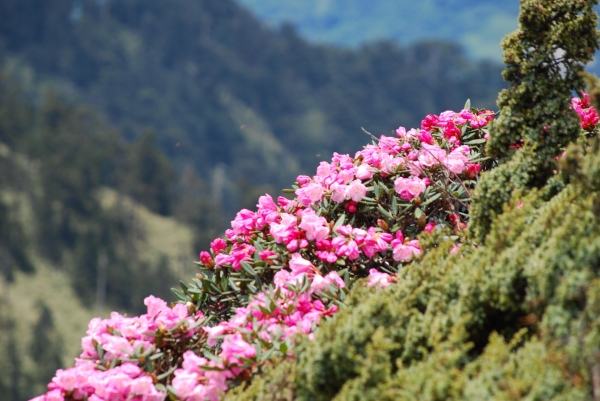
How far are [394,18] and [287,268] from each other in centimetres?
18945

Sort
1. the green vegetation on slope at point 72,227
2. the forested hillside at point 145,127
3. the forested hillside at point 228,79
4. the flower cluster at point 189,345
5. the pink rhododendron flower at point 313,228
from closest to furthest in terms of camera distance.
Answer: the flower cluster at point 189,345, the pink rhododendron flower at point 313,228, the green vegetation on slope at point 72,227, the forested hillside at point 145,127, the forested hillside at point 228,79

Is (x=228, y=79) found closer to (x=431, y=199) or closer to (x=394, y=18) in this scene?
(x=394, y=18)

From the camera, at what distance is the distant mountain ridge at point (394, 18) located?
566 ft

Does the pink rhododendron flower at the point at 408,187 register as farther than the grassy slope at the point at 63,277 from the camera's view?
No

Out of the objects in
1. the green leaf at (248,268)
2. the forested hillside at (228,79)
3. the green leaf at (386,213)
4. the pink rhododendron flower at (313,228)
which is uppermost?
the forested hillside at (228,79)

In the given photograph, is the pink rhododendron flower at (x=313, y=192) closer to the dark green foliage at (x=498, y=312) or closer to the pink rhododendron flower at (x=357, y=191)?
the pink rhododendron flower at (x=357, y=191)

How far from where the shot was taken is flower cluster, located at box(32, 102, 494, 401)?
249 cm

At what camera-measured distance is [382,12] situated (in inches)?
7372

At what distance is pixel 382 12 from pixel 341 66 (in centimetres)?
8192

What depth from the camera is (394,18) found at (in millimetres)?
185000

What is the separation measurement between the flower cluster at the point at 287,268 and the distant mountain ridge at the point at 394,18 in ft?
569

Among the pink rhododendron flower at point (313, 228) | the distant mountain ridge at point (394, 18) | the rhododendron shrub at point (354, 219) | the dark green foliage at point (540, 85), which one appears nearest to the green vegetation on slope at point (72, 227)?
the rhododendron shrub at point (354, 219)

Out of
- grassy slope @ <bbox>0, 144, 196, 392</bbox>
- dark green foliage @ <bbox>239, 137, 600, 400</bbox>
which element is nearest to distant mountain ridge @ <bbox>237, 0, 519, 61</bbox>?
grassy slope @ <bbox>0, 144, 196, 392</bbox>

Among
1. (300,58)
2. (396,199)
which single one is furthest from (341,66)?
(396,199)
